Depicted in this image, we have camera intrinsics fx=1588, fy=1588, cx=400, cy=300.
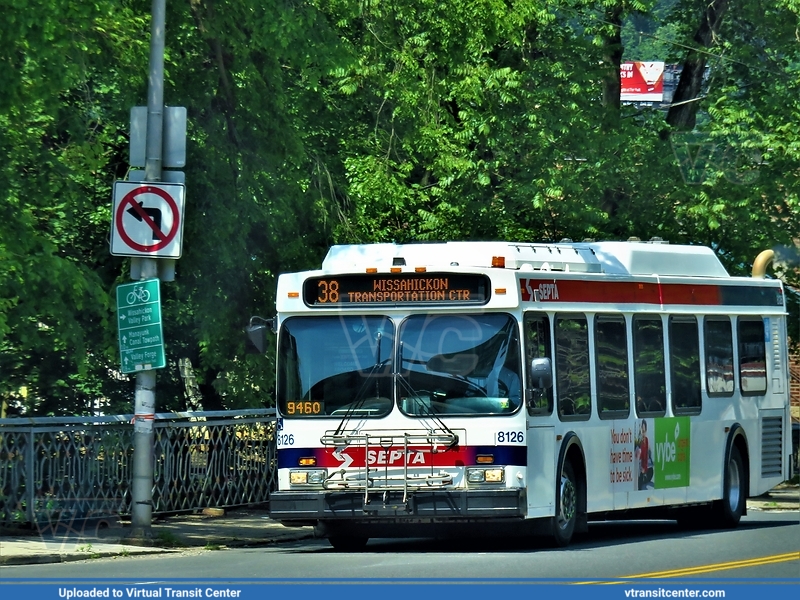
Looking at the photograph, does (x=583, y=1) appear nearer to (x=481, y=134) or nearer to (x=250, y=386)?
(x=481, y=134)

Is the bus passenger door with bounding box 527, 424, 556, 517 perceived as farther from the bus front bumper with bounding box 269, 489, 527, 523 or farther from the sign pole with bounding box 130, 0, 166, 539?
the sign pole with bounding box 130, 0, 166, 539

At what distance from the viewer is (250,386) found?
66.9 feet

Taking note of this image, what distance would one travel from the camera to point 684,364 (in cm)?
1769

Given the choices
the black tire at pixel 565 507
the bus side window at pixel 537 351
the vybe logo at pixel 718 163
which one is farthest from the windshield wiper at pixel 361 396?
the vybe logo at pixel 718 163

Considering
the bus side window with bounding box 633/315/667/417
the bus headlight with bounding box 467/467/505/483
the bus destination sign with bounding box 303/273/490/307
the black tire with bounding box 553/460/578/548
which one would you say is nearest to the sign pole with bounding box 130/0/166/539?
the bus destination sign with bounding box 303/273/490/307

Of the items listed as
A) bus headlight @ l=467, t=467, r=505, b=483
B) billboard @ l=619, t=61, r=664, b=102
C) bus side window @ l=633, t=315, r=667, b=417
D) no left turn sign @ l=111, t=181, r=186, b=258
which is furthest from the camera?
billboard @ l=619, t=61, r=664, b=102

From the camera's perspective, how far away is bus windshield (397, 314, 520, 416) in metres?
14.4

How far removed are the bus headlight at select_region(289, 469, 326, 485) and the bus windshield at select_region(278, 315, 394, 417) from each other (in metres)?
0.54

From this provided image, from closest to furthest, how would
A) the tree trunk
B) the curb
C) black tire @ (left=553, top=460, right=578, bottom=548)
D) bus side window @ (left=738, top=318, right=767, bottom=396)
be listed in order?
the curb → black tire @ (left=553, top=460, right=578, bottom=548) → bus side window @ (left=738, top=318, right=767, bottom=396) → the tree trunk

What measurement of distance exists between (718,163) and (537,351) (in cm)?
1177

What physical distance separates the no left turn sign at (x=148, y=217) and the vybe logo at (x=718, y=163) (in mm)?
12031

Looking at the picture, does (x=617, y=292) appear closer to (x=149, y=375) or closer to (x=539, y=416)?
(x=539, y=416)

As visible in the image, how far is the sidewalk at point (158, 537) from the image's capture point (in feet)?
47.0
